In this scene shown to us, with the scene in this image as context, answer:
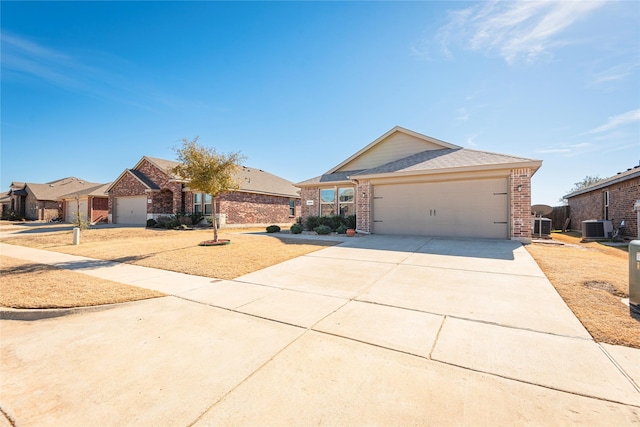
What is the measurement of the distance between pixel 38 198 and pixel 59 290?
4077cm

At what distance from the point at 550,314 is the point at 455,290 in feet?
4.59

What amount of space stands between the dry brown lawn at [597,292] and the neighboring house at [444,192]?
10.2ft

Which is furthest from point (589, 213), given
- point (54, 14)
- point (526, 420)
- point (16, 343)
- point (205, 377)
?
point (54, 14)

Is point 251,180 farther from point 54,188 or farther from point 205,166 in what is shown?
point 54,188

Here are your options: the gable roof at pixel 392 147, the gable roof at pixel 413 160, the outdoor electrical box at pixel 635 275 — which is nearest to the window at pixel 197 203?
the gable roof at pixel 413 160

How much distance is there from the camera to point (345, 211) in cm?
1634

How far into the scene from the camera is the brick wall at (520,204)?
10.2 metres

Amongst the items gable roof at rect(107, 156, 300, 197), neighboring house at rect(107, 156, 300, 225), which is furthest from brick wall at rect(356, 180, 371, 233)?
neighboring house at rect(107, 156, 300, 225)

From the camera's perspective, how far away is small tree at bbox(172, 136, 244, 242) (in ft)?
37.2

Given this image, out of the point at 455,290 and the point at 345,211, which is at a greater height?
the point at 345,211

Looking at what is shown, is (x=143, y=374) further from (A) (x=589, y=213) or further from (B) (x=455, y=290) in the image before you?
(A) (x=589, y=213)

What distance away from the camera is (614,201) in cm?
1420

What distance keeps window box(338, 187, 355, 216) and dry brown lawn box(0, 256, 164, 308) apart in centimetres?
1227

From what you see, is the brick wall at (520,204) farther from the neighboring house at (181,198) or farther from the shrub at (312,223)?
the neighboring house at (181,198)
